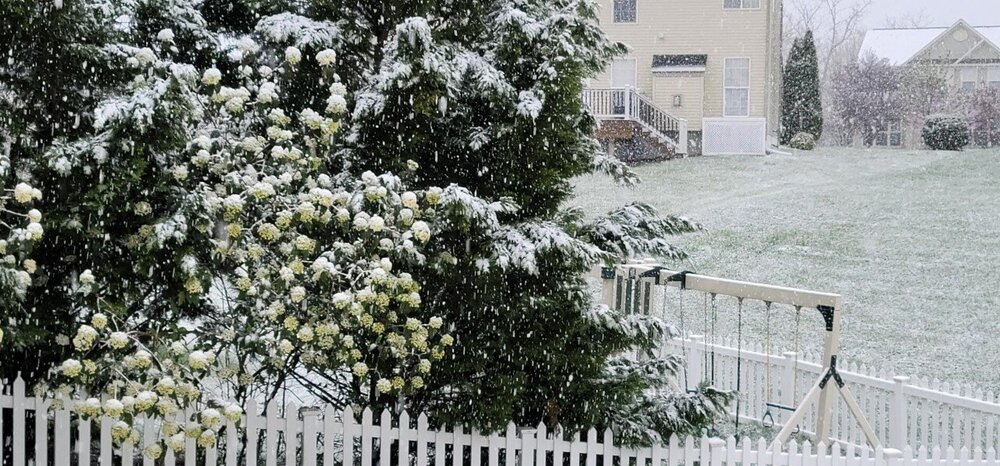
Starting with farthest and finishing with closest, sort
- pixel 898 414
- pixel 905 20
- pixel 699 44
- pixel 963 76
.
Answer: pixel 905 20 < pixel 963 76 < pixel 699 44 < pixel 898 414

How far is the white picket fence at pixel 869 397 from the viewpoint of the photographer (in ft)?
21.9

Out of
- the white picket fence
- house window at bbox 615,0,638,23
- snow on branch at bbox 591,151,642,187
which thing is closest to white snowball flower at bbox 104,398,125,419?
snow on branch at bbox 591,151,642,187

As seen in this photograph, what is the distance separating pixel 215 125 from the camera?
4.44m

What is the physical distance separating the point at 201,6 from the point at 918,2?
92.7 feet

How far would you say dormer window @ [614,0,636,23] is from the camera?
18.9 metres

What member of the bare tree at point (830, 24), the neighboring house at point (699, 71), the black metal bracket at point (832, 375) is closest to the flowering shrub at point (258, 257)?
the black metal bracket at point (832, 375)

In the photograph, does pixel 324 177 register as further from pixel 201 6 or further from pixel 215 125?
pixel 201 6

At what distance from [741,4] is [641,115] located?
9.88ft

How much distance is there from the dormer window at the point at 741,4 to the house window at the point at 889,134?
4.07m

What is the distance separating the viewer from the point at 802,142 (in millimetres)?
19297

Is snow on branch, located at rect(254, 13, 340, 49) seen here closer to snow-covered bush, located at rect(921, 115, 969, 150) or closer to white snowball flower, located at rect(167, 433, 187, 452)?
white snowball flower, located at rect(167, 433, 187, 452)

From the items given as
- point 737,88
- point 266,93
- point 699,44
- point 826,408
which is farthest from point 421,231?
point 699,44

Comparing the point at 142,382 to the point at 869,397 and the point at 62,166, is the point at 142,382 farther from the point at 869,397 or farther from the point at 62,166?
the point at 869,397

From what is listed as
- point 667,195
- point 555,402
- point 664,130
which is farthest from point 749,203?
point 555,402
